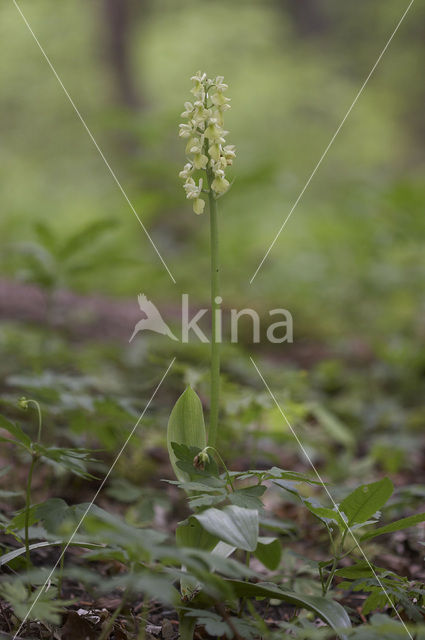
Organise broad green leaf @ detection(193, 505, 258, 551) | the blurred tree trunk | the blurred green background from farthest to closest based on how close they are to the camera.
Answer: the blurred tree trunk < the blurred green background < broad green leaf @ detection(193, 505, 258, 551)

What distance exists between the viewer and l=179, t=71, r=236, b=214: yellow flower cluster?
1260 mm

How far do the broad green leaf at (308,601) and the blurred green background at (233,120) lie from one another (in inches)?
153

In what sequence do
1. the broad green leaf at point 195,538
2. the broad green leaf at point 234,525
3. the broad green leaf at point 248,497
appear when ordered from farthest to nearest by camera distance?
the broad green leaf at point 195,538 < the broad green leaf at point 248,497 < the broad green leaf at point 234,525

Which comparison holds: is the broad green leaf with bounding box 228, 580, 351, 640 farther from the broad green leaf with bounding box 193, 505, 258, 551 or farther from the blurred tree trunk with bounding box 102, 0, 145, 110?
the blurred tree trunk with bounding box 102, 0, 145, 110

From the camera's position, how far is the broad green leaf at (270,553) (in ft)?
3.51

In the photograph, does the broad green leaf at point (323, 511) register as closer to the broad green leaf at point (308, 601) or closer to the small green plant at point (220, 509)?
the small green plant at point (220, 509)

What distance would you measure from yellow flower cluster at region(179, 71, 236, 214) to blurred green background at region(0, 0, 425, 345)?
3.61m

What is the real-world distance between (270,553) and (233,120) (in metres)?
9.75

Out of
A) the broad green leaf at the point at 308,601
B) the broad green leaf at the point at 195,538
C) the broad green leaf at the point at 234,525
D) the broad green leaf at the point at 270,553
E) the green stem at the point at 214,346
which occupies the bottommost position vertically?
the broad green leaf at the point at 308,601

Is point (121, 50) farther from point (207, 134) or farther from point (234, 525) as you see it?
point (234, 525)

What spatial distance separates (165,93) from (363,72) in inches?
169

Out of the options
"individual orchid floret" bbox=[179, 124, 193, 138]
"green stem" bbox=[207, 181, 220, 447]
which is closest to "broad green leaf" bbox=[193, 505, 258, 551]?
"green stem" bbox=[207, 181, 220, 447]

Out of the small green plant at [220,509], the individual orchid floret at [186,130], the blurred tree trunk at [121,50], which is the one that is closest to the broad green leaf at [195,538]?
the small green plant at [220,509]

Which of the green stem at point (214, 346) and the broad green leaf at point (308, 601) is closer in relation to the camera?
the broad green leaf at point (308, 601)
